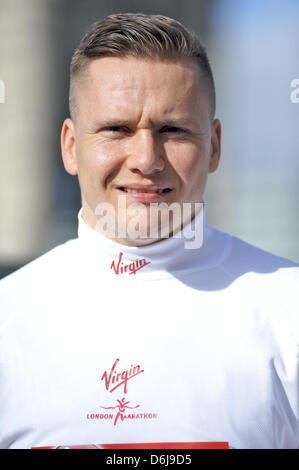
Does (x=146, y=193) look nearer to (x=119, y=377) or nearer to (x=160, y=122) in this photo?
(x=160, y=122)

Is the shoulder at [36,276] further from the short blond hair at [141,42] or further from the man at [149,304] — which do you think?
the short blond hair at [141,42]

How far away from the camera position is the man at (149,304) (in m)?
1.64

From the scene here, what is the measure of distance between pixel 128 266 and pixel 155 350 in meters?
0.29

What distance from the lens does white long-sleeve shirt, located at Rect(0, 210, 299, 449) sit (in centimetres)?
164

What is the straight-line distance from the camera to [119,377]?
169cm

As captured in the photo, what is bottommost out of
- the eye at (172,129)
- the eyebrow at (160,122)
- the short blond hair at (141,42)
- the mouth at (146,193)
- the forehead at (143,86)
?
the mouth at (146,193)

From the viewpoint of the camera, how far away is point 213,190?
333 centimetres

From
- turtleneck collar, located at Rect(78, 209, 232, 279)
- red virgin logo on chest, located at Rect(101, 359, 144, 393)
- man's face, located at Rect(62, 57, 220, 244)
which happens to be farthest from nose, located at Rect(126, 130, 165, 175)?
red virgin logo on chest, located at Rect(101, 359, 144, 393)

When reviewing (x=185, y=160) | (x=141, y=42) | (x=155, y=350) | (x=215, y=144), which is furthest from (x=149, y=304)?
(x=141, y=42)

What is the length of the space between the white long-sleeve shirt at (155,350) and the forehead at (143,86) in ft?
1.34

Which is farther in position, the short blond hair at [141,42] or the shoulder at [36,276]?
the shoulder at [36,276]

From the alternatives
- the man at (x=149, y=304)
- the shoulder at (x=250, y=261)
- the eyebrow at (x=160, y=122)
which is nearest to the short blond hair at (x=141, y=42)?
the man at (x=149, y=304)

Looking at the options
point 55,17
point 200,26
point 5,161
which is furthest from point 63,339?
point 55,17

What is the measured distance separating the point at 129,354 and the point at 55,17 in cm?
241
